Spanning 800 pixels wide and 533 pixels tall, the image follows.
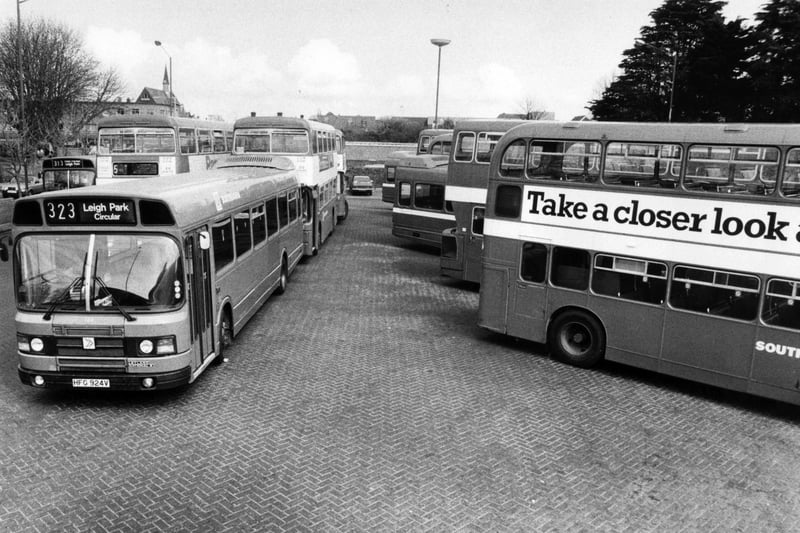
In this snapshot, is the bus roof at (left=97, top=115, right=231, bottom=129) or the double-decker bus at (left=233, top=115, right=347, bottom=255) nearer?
the double-decker bus at (left=233, top=115, right=347, bottom=255)

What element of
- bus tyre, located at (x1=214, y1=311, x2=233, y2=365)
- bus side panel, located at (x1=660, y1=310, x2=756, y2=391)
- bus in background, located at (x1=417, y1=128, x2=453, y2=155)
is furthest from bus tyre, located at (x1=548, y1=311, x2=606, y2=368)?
bus in background, located at (x1=417, y1=128, x2=453, y2=155)

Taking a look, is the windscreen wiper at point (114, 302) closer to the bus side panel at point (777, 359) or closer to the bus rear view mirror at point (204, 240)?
the bus rear view mirror at point (204, 240)

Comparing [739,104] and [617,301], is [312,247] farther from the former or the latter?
[739,104]

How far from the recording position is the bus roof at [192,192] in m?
8.34

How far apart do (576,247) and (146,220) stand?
726cm

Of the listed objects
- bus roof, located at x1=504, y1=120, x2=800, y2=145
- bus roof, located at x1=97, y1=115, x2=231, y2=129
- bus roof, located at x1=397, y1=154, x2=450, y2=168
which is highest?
bus roof, located at x1=97, y1=115, x2=231, y2=129

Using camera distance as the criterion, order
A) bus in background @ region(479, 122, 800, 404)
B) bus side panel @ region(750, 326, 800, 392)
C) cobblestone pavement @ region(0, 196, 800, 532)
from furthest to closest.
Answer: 1. bus in background @ region(479, 122, 800, 404)
2. bus side panel @ region(750, 326, 800, 392)
3. cobblestone pavement @ region(0, 196, 800, 532)

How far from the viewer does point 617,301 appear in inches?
434

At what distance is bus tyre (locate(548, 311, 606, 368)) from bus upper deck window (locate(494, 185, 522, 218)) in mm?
2163

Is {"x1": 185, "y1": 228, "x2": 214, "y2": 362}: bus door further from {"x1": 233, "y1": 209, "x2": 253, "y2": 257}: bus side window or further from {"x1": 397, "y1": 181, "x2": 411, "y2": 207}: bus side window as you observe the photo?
{"x1": 397, "y1": 181, "x2": 411, "y2": 207}: bus side window

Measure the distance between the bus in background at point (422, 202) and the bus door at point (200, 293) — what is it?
1430cm

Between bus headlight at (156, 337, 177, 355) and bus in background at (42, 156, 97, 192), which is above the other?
bus in background at (42, 156, 97, 192)

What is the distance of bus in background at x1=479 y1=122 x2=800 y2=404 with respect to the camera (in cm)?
934

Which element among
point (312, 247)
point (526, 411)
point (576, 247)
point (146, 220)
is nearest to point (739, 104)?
point (312, 247)
